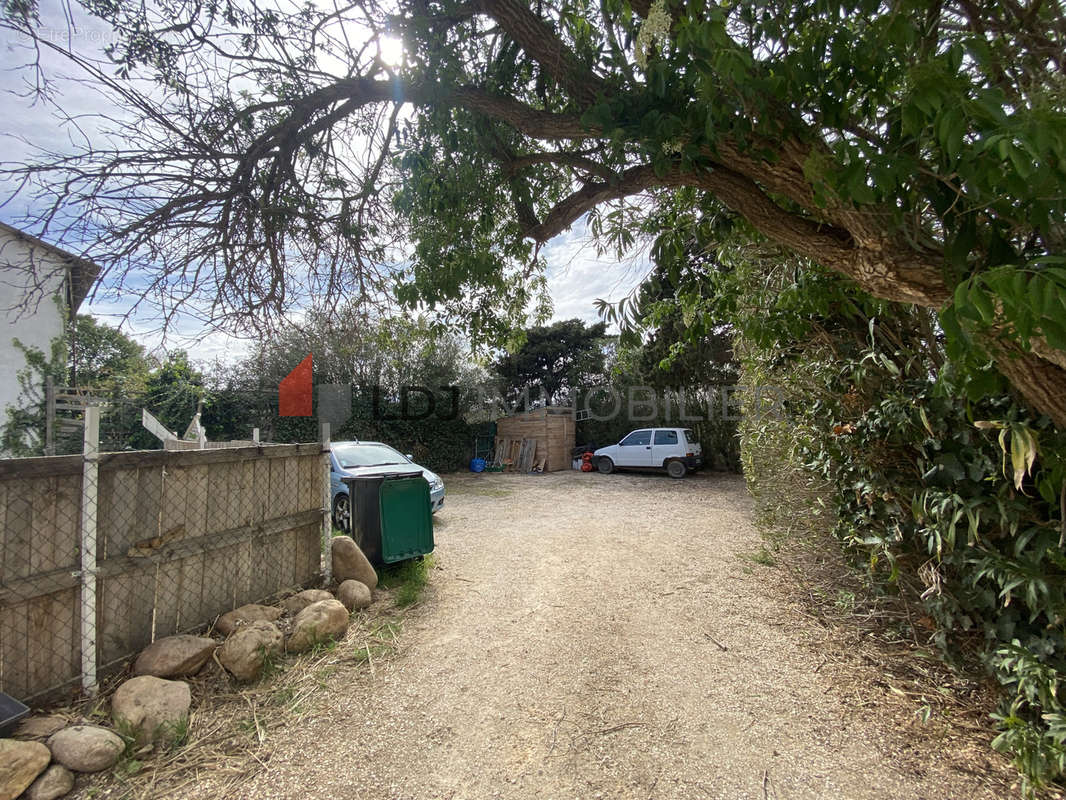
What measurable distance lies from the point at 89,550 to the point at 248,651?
41.0 inches

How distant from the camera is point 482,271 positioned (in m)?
3.41

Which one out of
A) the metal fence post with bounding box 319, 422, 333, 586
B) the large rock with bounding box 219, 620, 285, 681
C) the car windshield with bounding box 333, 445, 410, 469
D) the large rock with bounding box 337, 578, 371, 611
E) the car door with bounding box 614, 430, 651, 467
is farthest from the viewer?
the car door with bounding box 614, 430, 651, 467

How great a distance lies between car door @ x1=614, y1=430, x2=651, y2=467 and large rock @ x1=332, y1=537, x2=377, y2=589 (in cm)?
1059

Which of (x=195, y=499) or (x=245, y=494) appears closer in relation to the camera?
(x=195, y=499)

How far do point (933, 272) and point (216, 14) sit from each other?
422 cm

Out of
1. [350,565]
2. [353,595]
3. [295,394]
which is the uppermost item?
[295,394]

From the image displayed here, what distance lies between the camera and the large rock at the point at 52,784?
199cm

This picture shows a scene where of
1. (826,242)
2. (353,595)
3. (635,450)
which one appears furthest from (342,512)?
(635,450)

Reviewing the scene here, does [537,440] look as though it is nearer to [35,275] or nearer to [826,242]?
[35,275]

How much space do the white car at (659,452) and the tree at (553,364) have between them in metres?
5.57

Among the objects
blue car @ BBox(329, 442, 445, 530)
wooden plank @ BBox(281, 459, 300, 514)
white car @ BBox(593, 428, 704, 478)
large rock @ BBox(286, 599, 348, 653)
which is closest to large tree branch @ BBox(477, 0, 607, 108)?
wooden plank @ BBox(281, 459, 300, 514)

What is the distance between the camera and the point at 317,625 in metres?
3.43

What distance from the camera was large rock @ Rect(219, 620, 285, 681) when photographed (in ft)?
9.53

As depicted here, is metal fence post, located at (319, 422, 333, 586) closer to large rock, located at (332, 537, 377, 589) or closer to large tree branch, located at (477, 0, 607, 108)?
large rock, located at (332, 537, 377, 589)
